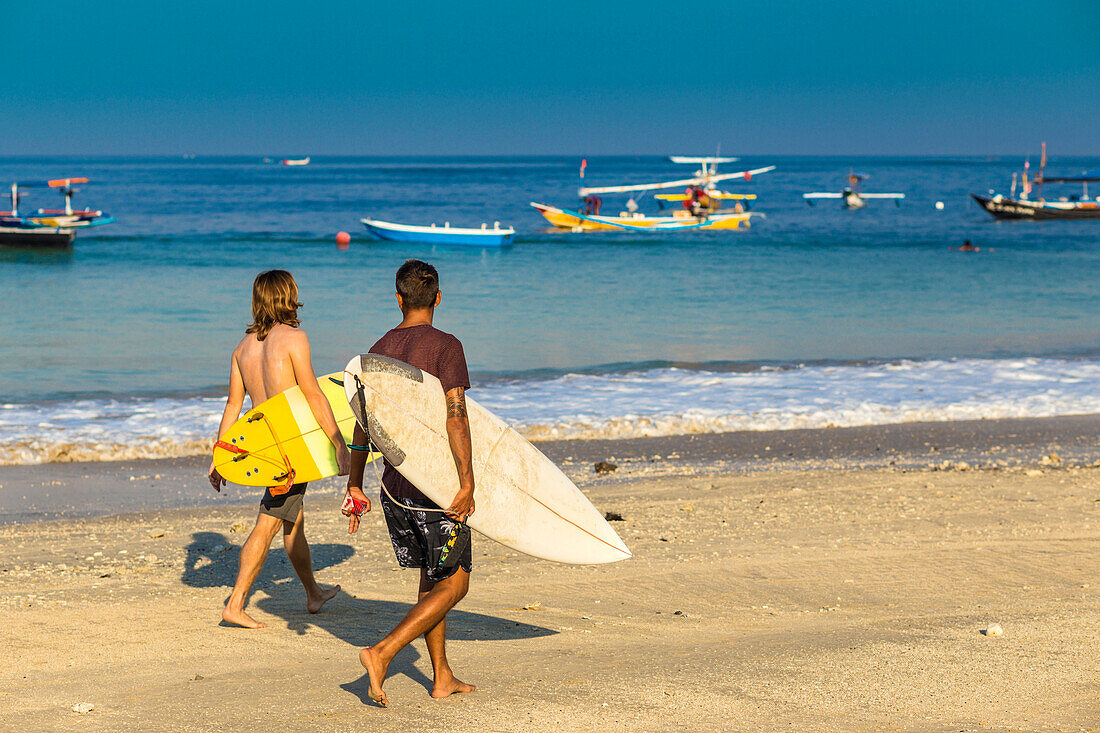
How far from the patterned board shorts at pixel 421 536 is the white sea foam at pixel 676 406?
242 inches

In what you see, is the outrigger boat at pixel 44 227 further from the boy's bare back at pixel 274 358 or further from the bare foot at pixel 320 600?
the boy's bare back at pixel 274 358

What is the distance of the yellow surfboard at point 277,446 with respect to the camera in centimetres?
415

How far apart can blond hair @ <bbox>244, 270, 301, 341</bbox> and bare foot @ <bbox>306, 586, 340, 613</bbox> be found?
4.40 feet

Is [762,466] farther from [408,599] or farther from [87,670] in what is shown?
[87,670]

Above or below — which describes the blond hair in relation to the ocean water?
A: above

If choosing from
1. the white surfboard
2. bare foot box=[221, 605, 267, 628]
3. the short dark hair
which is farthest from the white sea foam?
the short dark hair

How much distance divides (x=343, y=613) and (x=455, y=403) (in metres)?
1.92

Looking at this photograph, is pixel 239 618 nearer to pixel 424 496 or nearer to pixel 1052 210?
pixel 424 496

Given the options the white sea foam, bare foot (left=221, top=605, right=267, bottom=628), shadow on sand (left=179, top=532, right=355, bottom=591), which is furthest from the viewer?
the white sea foam

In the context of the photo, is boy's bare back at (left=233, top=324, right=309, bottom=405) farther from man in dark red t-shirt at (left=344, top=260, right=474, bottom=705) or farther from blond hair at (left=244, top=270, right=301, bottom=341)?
man in dark red t-shirt at (left=344, top=260, right=474, bottom=705)

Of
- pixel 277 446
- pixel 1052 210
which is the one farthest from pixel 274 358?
pixel 1052 210

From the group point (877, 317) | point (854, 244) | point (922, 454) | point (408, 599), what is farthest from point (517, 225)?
point (408, 599)

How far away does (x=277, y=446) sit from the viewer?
4.17 metres

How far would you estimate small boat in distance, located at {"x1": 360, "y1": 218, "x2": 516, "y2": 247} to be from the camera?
37281mm
